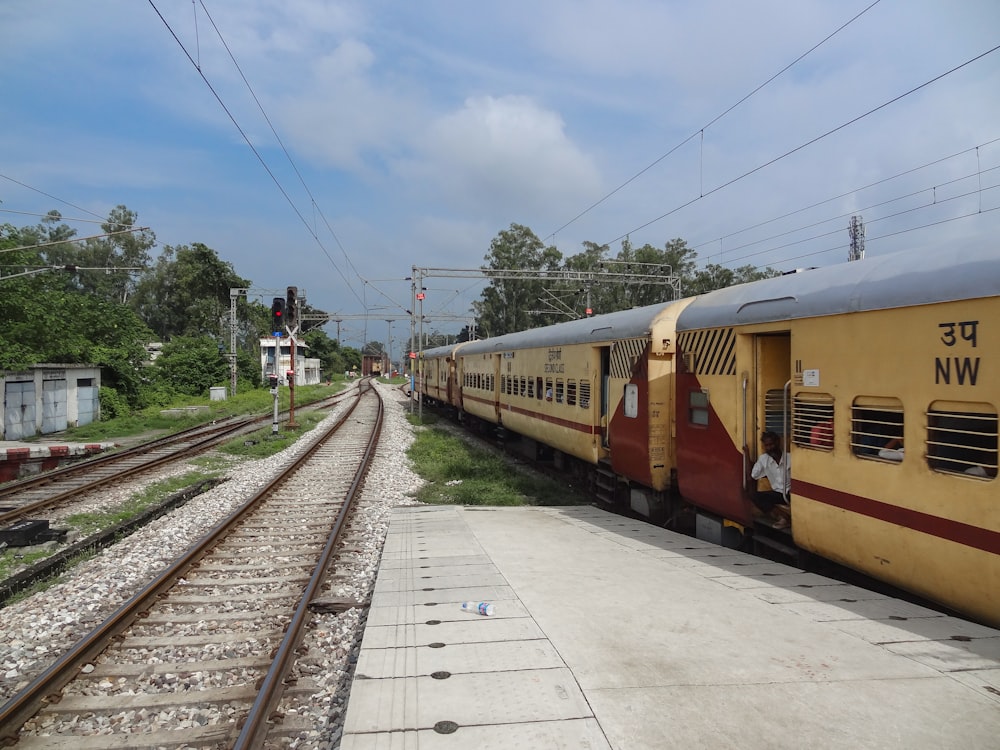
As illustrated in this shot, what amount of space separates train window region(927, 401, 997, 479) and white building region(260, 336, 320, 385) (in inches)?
1923

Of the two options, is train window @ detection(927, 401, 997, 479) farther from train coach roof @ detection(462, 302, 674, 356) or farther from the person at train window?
train coach roof @ detection(462, 302, 674, 356)

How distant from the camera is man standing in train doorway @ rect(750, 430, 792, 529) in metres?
6.17

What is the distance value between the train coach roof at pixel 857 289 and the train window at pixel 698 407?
82cm

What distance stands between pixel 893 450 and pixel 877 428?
0.23 m

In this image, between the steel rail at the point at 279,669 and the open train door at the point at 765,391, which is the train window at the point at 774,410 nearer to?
the open train door at the point at 765,391

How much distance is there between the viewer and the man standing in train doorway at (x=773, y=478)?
243 inches

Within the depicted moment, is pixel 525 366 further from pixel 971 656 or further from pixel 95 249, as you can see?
pixel 95 249

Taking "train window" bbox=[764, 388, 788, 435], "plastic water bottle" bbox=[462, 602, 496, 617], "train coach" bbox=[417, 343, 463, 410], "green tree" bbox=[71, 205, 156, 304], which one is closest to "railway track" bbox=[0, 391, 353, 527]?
"train coach" bbox=[417, 343, 463, 410]

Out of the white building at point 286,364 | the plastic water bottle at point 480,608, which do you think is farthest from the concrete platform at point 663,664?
the white building at point 286,364

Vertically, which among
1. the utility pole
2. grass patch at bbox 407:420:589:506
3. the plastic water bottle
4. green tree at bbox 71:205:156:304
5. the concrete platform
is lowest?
grass patch at bbox 407:420:589:506

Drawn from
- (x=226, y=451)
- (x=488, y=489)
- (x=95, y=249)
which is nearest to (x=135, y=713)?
(x=488, y=489)

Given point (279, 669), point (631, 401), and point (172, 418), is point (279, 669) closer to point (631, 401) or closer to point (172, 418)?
point (631, 401)

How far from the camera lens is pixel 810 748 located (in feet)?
9.95

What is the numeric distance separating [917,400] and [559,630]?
298cm
